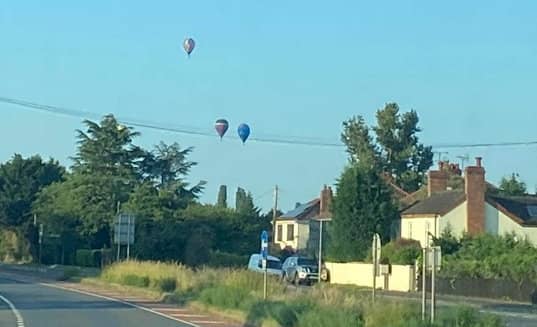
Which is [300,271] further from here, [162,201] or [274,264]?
[162,201]

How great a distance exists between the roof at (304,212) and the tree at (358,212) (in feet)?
59.7

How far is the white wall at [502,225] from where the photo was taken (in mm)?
75188

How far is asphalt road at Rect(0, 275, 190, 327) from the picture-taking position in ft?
103

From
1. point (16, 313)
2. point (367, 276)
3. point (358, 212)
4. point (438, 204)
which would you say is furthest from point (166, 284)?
point (358, 212)

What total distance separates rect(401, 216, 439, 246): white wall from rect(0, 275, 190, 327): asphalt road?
32.0 metres

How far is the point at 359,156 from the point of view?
383 ft

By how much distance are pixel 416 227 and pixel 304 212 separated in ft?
79.2

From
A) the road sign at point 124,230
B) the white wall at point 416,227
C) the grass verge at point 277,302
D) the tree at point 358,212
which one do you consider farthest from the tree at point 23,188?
the grass verge at point 277,302

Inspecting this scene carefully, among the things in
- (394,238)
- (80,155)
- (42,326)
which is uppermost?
(80,155)

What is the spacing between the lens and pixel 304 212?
340 feet

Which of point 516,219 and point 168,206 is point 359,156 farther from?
point 516,219

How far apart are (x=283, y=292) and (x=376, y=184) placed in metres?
45.3

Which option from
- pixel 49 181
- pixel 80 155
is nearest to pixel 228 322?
pixel 80 155

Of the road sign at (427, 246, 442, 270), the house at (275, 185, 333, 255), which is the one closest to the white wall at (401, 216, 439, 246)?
the house at (275, 185, 333, 255)
